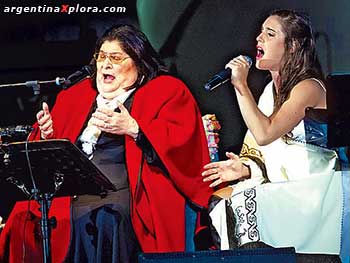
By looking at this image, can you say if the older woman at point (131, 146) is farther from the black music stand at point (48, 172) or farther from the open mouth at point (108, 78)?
the black music stand at point (48, 172)

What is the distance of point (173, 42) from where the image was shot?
375cm

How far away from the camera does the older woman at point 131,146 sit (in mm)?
3518

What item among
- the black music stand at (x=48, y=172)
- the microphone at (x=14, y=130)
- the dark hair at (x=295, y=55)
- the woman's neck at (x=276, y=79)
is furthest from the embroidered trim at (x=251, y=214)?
the microphone at (x=14, y=130)

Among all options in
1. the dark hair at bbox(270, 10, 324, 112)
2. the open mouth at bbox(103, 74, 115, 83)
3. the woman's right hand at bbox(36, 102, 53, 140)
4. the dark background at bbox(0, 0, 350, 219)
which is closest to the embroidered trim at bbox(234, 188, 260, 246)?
the dark background at bbox(0, 0, 350, 219)

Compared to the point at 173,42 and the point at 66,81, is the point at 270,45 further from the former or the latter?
the point at 66,81

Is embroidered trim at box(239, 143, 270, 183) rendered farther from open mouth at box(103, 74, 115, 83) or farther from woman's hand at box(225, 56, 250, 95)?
open mouth at box(103, 74, 115, 83)

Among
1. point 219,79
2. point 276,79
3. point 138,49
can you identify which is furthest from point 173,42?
point 276,79

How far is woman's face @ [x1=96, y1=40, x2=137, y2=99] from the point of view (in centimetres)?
361

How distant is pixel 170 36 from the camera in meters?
3.75

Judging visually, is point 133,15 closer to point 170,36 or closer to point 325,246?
point 170,36

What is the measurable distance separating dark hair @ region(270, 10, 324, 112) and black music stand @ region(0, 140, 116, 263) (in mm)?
1098

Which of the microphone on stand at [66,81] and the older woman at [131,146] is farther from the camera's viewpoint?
the microphone on stand at [66,81]

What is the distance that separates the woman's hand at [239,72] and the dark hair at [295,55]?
6.9 inches

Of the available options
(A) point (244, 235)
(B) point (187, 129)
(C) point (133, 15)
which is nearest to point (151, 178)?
(B) point (187, 129)
